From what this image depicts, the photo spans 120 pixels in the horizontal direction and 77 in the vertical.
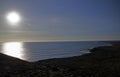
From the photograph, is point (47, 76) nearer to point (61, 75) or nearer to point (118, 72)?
point (61, 75)

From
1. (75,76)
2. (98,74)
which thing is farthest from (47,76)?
(98,74)

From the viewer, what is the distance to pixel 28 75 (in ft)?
114

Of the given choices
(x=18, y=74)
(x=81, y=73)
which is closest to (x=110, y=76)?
(x=81, y=73)

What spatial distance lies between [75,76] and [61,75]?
6.70ft

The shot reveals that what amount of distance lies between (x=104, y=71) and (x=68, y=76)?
20.7 ft

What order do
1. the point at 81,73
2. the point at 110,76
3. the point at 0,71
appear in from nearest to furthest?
the point at 110,76 → the point at 81,73 → the point at 0,71

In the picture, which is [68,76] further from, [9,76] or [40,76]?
[9,76]

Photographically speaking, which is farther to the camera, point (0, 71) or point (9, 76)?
point (0, 71)

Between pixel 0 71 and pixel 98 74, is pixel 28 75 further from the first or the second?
pixel 98 74

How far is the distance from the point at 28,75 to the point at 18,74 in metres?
2.05

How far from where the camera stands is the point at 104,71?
1428 inches

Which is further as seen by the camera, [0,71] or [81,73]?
[0,71]

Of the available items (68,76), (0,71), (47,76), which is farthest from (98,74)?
(0,71)

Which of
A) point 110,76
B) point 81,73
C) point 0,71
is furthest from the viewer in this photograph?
point 0,71
